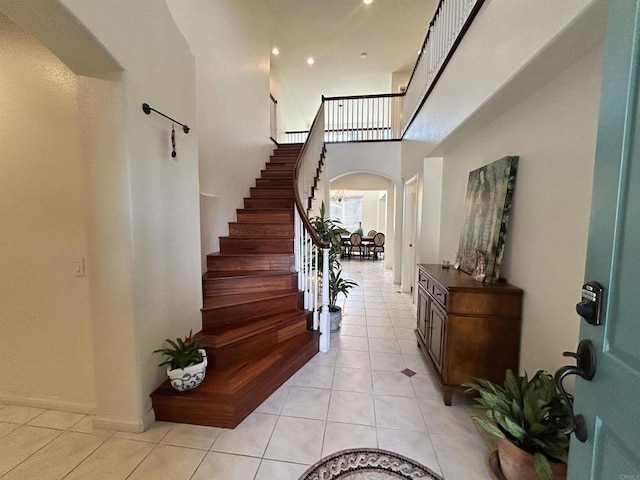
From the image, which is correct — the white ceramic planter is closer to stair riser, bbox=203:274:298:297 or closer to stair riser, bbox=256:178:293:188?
stair riser, bbox=203:274:298:297

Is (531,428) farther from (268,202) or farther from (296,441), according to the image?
(268,202)

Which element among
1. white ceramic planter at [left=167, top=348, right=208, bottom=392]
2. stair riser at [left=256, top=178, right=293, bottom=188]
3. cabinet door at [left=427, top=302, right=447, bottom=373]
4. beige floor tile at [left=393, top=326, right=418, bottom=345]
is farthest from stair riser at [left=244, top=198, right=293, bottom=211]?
white ceramic planter at [left=167, top=348, right=208, bottom=392]

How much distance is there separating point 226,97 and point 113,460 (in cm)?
393

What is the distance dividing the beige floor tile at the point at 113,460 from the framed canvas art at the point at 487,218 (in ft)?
8.77

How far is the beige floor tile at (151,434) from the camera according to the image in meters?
1.84

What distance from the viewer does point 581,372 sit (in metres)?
0.78

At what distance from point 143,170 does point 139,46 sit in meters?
0.79

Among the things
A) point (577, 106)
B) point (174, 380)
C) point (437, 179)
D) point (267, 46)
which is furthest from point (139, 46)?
point (267, 46)

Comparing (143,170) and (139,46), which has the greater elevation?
(139,46)

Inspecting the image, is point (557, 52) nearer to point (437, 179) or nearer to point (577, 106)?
point (577, 106)

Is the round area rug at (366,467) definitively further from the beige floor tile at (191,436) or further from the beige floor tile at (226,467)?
the beige floor tile at (191,436)

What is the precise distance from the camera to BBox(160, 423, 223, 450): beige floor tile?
1.81 metres

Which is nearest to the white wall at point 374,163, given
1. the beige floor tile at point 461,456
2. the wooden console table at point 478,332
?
the wooden console table at point 478,332

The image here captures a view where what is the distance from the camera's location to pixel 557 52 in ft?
4.80
